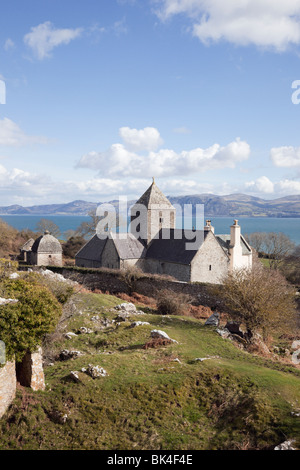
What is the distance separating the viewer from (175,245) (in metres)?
40.2

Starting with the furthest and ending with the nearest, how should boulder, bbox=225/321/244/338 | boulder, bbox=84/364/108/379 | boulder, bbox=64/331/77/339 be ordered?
boulder, bbox=225/321/244/338 → boulder, bbox=64/331/77/339 → boulder, bbox=84/364/108/379

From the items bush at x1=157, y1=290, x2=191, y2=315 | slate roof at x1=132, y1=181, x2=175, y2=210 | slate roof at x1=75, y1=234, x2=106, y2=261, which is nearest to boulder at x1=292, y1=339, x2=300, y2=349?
bush at x1=157, y1=290, x2=191, y2=315

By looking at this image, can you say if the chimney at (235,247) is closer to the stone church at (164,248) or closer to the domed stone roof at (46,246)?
the stone church at (164,248)

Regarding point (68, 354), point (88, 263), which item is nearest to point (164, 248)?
point (88, 263)

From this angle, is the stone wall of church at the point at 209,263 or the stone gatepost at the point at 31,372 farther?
the stone wall of church at the point at 209,263

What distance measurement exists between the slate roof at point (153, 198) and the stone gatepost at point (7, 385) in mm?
34349

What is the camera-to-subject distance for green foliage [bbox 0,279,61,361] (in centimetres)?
1112

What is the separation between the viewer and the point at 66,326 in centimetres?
2028

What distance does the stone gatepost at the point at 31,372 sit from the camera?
38.4 ft

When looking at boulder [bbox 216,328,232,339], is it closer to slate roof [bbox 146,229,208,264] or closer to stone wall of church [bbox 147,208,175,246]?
slate roof [bbox 146,229,208,264]

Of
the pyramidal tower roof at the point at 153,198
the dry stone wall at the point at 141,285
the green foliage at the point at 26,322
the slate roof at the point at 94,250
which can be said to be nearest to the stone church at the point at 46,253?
the slate roof at the point at 94,250

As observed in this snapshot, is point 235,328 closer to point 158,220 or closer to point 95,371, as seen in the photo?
point 95,371

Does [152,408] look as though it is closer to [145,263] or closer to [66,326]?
[66,326]
